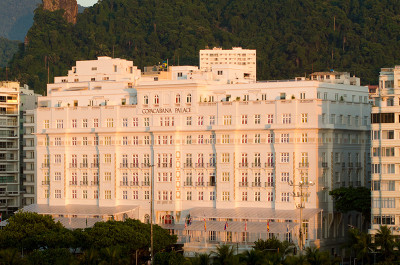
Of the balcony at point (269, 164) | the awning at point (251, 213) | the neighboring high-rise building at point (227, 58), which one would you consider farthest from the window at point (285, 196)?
the neighboring high-rise building at point (227, 58)

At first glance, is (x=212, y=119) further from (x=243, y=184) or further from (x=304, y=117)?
(x=304, y=117)

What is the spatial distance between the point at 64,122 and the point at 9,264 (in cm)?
3762

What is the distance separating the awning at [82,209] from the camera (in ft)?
419

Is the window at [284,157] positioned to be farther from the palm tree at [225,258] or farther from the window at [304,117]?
the palm tree at [225,258]

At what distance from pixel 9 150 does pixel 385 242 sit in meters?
67.7

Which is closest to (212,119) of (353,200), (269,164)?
(269,164)

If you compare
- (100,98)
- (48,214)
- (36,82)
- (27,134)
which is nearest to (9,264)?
(48,214)

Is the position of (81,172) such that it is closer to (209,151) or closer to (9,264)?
(209,151)

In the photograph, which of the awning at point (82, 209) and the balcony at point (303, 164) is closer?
the balcony at point (303, 164)

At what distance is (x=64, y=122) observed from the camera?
136 metres

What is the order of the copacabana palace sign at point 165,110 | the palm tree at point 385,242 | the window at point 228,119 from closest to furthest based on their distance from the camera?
the palm tree at point 385,242 → the window at point 228,119 → the copacabana palace sign at point 165,110

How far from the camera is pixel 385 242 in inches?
4045

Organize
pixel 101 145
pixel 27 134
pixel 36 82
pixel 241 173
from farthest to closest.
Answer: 1. pixel 36 82
2. pixel 27 134
3. pixel 101 145
4. pixel 241 173

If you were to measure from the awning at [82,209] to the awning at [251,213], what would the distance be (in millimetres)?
8274
